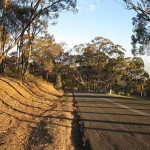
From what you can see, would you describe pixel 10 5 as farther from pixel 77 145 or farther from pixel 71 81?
pixel 71 81

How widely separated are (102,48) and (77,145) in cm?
6653

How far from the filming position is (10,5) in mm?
28047

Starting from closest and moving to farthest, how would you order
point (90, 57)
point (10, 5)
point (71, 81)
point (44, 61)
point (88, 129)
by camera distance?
point (88, 129) → point (10, 5) → point (44, 61) → point (90, 57) → point (71, 81)

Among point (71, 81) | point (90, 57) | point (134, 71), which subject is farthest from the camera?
point (71, 81)

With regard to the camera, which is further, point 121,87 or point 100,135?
point 121,87

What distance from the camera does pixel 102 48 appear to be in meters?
73.5

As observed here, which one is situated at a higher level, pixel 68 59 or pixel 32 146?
pixel 68 59

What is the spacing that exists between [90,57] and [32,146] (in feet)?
234

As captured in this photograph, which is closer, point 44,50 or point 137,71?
point 44,50

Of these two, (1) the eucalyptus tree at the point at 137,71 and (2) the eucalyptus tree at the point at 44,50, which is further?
(1) the eucalyptus tree at the point at 137,71

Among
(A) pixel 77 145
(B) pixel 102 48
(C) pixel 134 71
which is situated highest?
(B) pixel 102 48

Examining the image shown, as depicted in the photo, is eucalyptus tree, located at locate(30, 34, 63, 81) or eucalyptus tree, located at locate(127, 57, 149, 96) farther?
eucalyptus tree, located at locate(127, 57, 149, 96)

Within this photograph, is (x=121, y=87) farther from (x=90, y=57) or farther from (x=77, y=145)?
(x=77, y=145)

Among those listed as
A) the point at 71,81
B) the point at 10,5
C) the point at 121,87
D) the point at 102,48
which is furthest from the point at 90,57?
the point at 10,5
